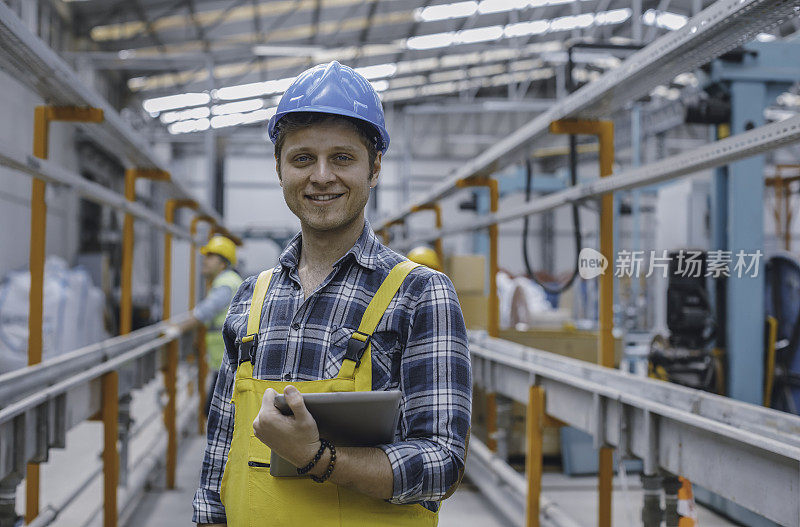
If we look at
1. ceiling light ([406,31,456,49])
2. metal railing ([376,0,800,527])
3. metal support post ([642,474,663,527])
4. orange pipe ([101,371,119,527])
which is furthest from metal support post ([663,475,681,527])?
ceiling light ([406,31,456,49])

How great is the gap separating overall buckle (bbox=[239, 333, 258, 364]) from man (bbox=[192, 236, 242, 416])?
3743mm

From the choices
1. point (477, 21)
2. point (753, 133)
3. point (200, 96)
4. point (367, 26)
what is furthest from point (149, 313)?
point (753, 133)

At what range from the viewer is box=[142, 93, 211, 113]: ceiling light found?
42.8ft

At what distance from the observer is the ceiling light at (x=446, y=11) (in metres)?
10.6

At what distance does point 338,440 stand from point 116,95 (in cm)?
1389

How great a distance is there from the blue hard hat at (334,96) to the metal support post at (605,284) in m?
1.78

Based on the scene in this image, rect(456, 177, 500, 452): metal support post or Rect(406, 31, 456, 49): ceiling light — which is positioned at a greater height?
Rect(406, 31, 456, 49): ceiling light

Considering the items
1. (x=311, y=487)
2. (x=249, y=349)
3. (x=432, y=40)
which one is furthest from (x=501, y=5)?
(x=311, y=487)

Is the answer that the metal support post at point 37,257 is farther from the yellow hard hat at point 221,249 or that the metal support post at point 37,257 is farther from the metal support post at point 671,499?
the yellow hard hat at point 221,249

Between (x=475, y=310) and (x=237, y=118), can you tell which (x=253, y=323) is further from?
(x=237, y=118)

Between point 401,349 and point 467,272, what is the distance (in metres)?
4.65

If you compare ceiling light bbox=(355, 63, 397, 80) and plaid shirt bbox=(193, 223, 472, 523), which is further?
ceiling light bbox=(355, 63, 397, 80)

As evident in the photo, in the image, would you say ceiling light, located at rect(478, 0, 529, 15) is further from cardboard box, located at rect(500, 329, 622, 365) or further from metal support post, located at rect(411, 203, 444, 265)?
cardboard box, located at rect(500, 329, 622, 365)

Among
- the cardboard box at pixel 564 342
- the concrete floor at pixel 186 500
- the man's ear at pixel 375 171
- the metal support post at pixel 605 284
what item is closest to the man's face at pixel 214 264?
the concrete floor at pixel 186 500
